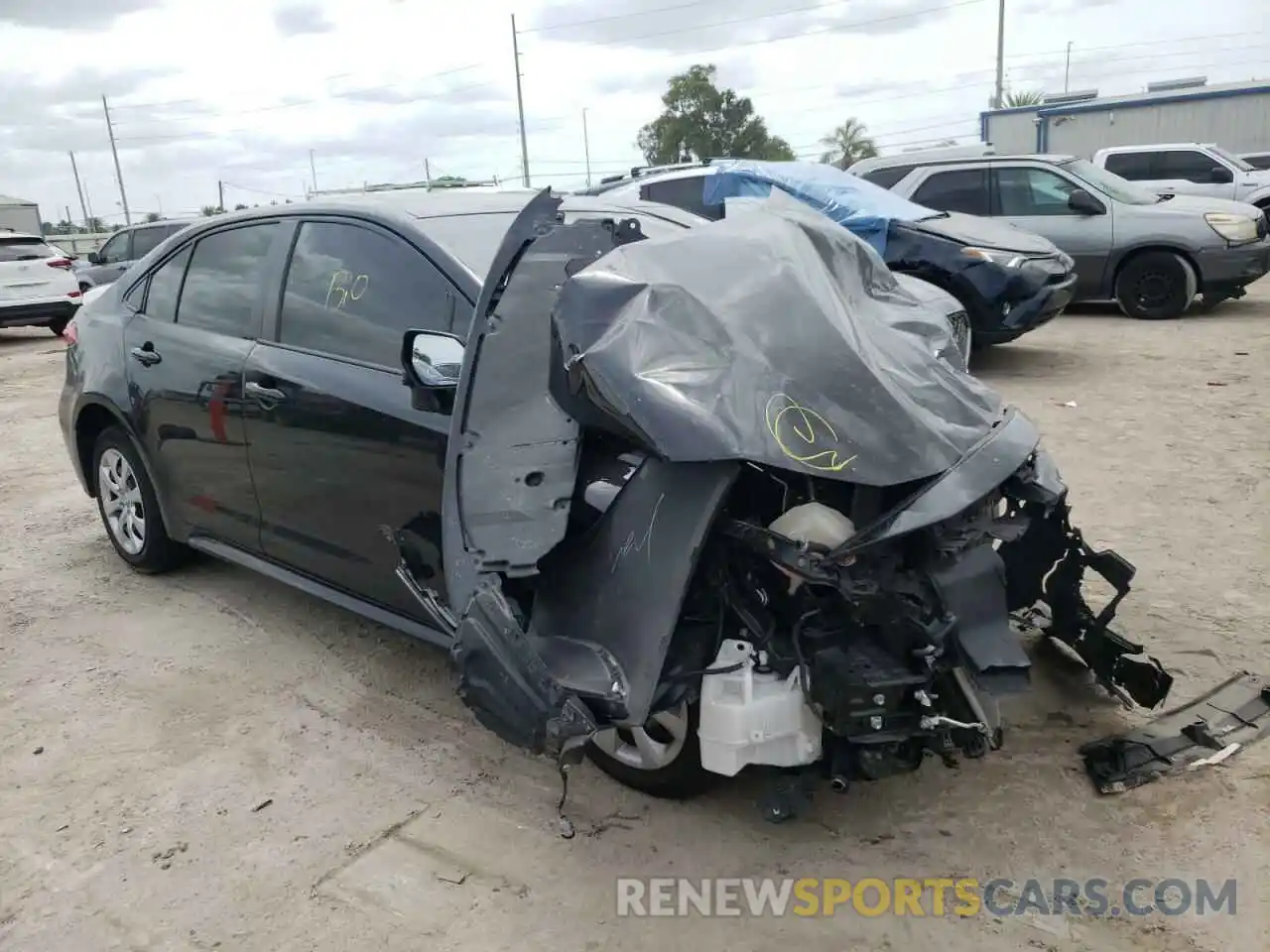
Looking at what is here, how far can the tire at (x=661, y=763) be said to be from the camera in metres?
2.93

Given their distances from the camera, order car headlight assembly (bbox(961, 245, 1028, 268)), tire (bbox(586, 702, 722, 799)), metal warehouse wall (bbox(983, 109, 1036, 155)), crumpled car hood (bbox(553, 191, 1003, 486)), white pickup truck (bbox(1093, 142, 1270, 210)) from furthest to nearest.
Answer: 1. metal warehouse wall (bbox(983, 109, 1036, 155))
2. white pickup truck (bbox(1093, 142, 1270, 210))
3. car headlight assembly (bbox(961, 245, 1028, 268))
4. tire (bbox(586, 702, 722, 799))
5. crumpled car hood (bbox(553, 191, 1003, 486))

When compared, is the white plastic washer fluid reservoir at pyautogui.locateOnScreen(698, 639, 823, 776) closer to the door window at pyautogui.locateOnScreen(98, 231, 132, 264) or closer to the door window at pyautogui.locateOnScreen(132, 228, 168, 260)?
the door window at pyautogui.locateOnScreen(132, 228, 168, 260)

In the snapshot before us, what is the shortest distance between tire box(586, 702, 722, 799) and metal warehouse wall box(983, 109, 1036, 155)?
27.8 meters

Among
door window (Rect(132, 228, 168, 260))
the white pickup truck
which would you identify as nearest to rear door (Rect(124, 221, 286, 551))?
door window (Rect(132, 228, 168, 260))

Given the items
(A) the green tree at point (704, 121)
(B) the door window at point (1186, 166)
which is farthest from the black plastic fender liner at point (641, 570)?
(A) the green tree at point (704, 121)

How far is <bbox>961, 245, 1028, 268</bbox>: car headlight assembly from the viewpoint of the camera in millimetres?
8359

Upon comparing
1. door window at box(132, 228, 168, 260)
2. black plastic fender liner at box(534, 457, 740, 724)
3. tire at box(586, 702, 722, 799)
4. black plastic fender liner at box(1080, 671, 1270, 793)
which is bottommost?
black plastic fender liner at box(1080, 671, 1270, 793)

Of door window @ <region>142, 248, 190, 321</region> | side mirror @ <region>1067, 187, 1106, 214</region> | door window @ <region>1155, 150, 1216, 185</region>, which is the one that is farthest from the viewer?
door window @ <region>1155, 150, 1216, 185</region>

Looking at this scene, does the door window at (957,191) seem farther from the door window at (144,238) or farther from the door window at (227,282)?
the door window at (144,238)

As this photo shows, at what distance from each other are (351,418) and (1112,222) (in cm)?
976

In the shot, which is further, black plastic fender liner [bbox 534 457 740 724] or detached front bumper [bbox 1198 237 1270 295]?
detached front bumper [bbox 1198 237 1270 295]

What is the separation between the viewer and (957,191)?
11.1 m

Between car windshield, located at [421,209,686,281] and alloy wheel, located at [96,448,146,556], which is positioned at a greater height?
car windshield, located at [421,209,686,281]

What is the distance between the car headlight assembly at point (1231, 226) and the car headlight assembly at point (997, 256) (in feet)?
12.0
